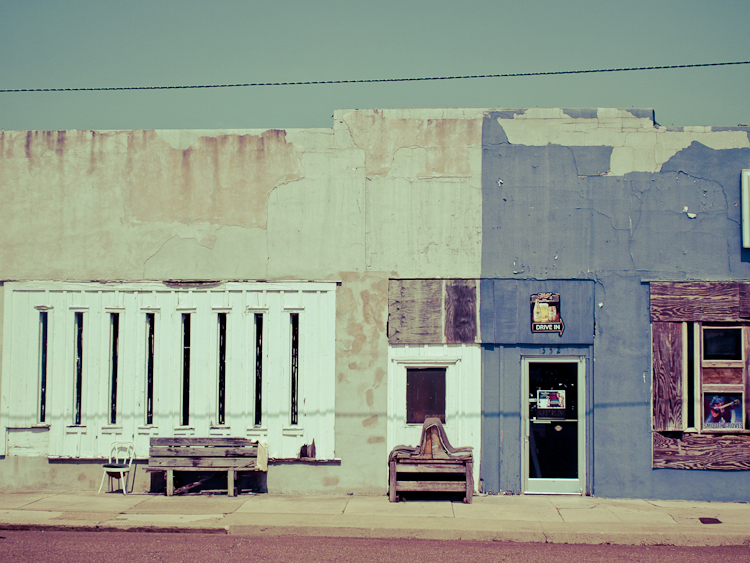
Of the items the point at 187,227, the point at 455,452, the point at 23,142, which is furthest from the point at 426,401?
the point at 23,142

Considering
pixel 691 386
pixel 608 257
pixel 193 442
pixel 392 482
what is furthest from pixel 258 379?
pixel 691 386

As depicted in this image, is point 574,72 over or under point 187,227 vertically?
over

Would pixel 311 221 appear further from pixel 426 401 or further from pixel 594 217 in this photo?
pixel 594 217

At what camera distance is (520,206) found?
1064 cm

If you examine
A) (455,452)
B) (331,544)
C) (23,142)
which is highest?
(23,142)

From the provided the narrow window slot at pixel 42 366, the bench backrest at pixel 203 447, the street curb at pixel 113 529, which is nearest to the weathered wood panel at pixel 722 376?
the bench backrest at pixel 203 447

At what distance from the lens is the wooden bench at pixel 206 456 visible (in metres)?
10.2

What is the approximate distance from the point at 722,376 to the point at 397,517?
564 cm

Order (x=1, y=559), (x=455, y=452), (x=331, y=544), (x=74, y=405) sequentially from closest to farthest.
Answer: (x=1, y=559) < (x=331, y=544) < (x=455, y=452) < (x=74, y=405)

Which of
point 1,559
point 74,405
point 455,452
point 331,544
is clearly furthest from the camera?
point 74,405

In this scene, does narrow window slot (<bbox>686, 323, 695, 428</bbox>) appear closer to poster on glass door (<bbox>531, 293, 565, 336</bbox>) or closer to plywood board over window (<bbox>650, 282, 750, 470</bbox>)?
plywood board over window (<bbox>650, 282, 750, 470</bbox>)

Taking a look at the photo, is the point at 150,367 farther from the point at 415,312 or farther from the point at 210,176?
the point at 415,312

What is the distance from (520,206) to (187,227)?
219 inches

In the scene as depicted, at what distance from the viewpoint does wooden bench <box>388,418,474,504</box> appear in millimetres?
9867
